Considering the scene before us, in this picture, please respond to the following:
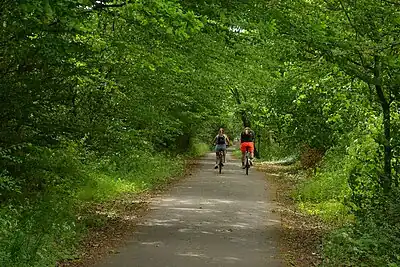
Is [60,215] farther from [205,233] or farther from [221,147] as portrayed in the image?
[221,147]

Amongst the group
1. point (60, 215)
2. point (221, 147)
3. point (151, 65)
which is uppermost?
point (151, 65)

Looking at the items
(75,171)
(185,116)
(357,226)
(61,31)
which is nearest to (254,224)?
(357,226)

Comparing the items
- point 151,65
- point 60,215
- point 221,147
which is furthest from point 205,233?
point 221,147

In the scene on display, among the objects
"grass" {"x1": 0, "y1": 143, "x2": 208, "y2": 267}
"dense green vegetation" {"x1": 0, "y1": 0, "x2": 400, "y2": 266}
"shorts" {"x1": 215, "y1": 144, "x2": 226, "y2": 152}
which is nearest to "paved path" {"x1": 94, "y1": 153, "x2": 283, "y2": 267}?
"grass" {"x1": 0, "y1": 143, "x2": 208, "y2": 267}

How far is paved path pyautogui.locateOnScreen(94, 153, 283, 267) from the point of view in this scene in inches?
344

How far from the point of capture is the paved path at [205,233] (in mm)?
8742

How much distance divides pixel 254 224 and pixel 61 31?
5.75 meters

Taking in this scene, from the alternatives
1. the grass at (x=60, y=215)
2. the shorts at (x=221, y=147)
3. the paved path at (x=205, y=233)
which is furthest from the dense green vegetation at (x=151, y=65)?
the shorts at (x=221, y=147)

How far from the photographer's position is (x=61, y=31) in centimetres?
927

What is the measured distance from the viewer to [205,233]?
11.0 m

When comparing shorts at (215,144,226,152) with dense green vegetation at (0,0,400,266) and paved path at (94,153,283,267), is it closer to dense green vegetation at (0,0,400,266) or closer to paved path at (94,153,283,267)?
paved path at (94,153,283,267)

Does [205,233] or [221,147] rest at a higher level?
[221,147]

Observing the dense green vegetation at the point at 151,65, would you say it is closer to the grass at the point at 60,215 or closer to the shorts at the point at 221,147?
the grass at the point at 60,215

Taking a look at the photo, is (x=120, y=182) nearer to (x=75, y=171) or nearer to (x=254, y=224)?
(x=75, y=171)
